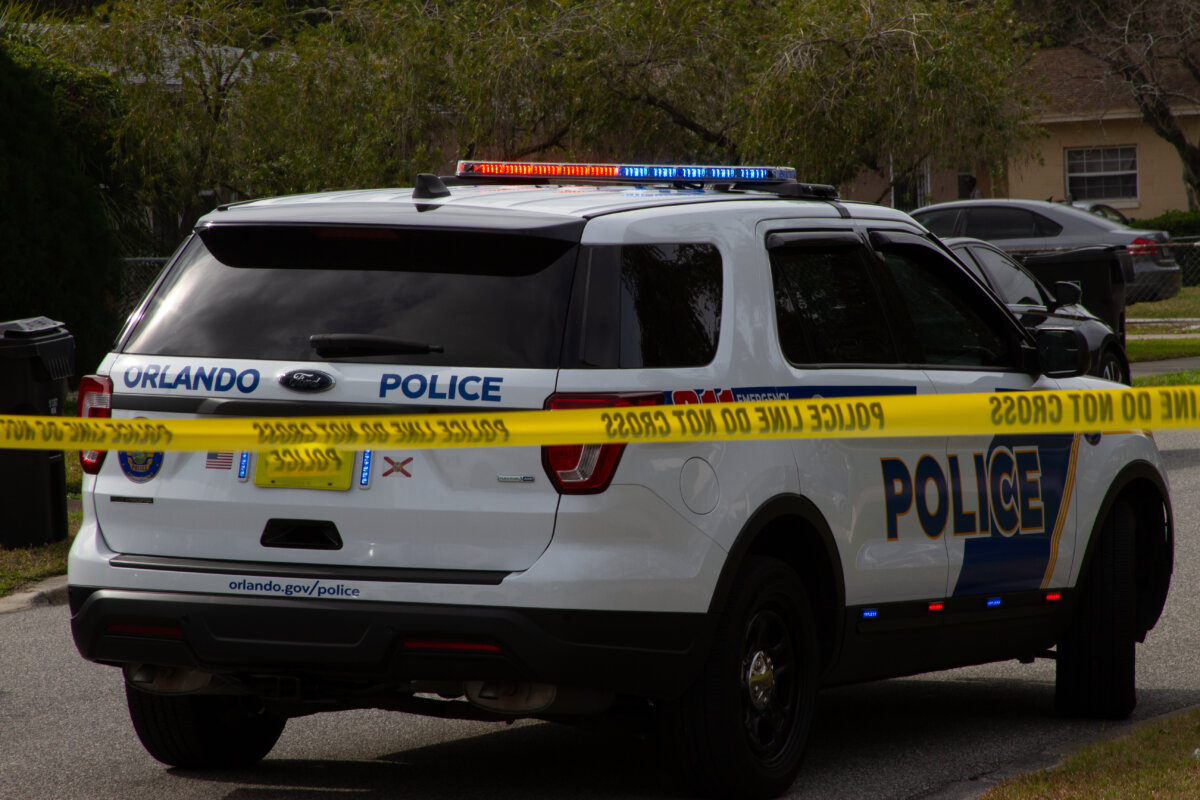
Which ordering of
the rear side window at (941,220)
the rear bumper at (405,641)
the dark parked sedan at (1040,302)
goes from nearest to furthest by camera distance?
the rear bumper at (405,641), the dark parked sedan at (1040,302), the rear side window at (941,220)

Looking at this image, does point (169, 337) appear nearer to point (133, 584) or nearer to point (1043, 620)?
point (133, 584)

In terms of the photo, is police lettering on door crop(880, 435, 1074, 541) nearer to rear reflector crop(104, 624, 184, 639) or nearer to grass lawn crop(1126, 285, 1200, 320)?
rear reflector crop(104, 624, 184, 639)

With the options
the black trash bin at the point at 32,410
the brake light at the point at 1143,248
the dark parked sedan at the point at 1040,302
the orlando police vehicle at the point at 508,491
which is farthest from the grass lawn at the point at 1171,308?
the orlando police vehicle at the point at 508,491

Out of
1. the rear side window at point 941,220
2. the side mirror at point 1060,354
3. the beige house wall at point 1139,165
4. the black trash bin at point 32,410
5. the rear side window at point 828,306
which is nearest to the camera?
the rear side window at point 828,306

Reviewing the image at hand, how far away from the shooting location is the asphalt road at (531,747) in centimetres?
557

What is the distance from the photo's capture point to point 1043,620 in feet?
20.9

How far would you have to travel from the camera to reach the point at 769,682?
5.28 metres

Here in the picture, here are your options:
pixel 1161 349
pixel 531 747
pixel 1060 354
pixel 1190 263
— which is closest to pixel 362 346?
pixel 531 747

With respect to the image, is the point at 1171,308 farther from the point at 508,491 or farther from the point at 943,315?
the point at 508,491

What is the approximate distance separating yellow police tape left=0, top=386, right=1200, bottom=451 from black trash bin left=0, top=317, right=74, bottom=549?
4781 mm

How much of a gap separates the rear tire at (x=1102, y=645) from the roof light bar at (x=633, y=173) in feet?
6.35

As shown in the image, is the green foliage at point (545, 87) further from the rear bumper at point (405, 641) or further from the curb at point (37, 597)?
the rear bumper at point (405, 641)

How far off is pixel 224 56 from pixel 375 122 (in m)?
2.91

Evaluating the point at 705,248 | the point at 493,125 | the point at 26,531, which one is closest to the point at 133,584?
the point at 705,248
